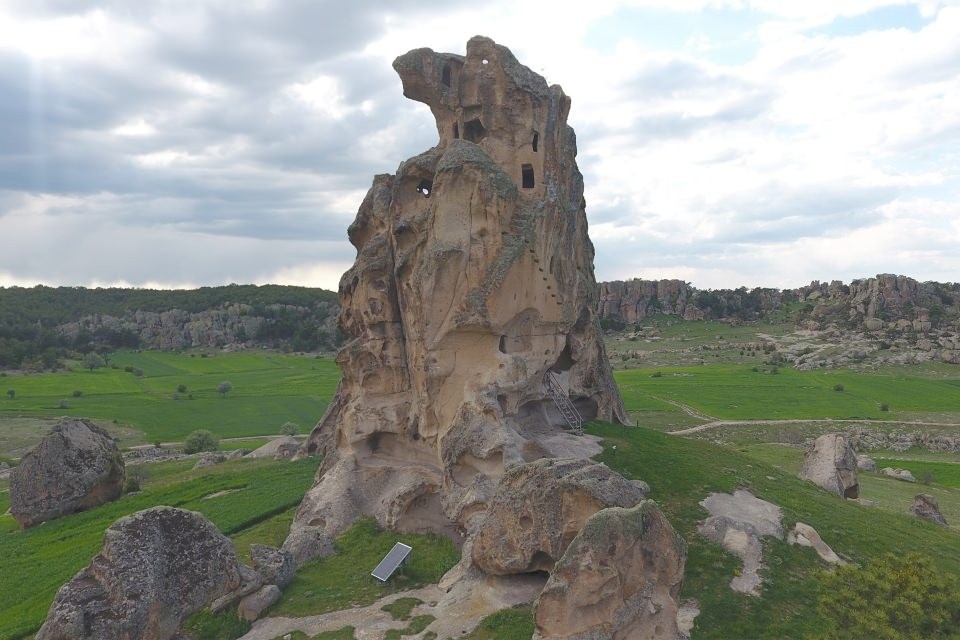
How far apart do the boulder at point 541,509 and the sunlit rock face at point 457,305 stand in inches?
165

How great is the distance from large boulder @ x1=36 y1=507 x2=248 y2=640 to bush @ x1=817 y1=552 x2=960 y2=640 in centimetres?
1769

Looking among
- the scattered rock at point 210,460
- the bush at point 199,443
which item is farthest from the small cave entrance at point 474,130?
the bush at point 199,443

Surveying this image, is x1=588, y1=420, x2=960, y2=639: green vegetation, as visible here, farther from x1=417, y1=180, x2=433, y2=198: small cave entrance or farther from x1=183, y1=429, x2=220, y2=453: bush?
x1=183, y1=429, x2=220, y2=453: bush

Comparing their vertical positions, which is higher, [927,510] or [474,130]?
[474,130]

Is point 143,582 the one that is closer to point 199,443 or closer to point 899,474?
point 899,474

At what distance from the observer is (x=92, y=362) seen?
132 metres

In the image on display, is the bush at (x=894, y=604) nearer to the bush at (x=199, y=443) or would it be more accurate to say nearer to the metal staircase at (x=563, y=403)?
the metal staircase at (x=563, y=403)

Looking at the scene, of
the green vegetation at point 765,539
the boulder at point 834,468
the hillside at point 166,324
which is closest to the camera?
the green vegetation at point 765,539

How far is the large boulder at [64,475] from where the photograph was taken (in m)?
40.3

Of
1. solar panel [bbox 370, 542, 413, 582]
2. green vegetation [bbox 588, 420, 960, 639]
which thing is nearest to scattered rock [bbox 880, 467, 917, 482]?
green vegetation [bbox 588, 420, 960, 639]

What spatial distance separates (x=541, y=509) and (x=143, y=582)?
1173cm

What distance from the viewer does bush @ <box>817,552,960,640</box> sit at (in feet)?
47.3

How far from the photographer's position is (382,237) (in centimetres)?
3138

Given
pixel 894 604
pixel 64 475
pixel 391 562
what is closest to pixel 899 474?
pixel 894 604
